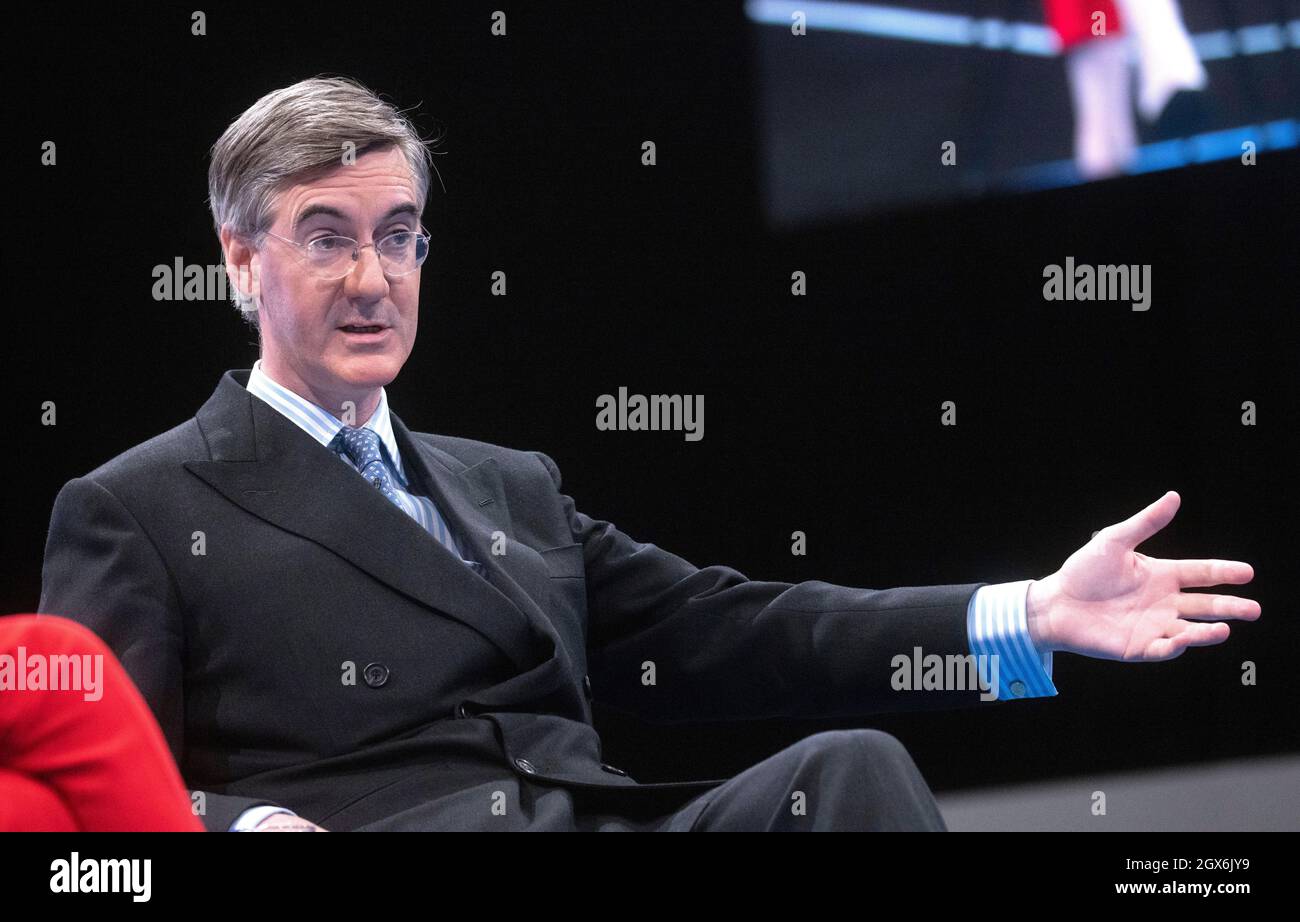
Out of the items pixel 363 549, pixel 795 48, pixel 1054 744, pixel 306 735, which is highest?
pixel 795 48

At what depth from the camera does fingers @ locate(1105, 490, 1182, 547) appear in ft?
6.72

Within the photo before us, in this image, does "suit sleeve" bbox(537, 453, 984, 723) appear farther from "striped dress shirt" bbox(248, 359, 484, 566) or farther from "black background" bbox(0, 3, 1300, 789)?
"black background" bbox(0, 3, 1300, 789)

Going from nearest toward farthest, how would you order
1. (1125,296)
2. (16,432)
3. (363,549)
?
(363,549), (16,432), (1125,296)

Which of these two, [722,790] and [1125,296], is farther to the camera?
[1125,296]

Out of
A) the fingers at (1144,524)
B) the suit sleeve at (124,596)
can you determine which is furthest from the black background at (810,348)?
the fingers at (1144,524)

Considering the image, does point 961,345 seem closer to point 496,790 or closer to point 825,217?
point 825,217

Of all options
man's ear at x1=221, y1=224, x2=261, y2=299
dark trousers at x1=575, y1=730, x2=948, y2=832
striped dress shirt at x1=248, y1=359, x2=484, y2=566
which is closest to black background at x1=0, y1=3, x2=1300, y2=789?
man's ear at x1=221, y1=224, x2=261, y2=299

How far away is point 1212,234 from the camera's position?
2.90 m

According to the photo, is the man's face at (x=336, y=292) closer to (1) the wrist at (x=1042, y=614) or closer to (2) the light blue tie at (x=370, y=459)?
(2) the light blue tie at (x=370, y=459)

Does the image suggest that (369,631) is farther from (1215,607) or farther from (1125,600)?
(1215,607)

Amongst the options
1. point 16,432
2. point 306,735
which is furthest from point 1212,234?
point 16,432

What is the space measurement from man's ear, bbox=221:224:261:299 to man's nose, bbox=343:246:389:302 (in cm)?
14

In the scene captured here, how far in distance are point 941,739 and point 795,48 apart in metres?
1.25

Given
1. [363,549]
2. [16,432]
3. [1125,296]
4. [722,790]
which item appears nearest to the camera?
[722,790]
